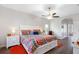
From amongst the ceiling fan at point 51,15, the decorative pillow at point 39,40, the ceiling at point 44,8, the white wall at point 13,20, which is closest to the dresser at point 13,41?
the white wall at point 13,20

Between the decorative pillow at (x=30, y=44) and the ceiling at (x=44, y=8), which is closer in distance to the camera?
the ceiling at (x=44, y=8)

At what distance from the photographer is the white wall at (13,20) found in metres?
1.30

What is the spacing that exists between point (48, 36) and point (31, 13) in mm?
479

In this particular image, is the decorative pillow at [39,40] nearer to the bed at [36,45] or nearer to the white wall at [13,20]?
the bed at [36,45]

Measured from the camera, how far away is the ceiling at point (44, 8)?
1.29 metres

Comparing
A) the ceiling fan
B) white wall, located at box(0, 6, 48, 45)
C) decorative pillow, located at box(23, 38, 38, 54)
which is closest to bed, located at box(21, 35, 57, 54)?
decorative pillow, located at box(23, 38, 38, 54)

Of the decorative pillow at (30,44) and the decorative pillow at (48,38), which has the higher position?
the decorative pillow at (48,38)

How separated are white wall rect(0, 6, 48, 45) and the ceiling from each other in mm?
69

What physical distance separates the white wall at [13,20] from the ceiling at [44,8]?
7 cm

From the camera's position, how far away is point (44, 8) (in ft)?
4.35

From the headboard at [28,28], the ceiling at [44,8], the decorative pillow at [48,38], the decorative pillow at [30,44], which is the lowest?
the decorative pillow at [30,44]

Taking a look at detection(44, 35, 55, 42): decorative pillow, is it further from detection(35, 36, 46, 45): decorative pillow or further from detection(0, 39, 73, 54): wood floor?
detection(0, 39, 73, 54): wood floor

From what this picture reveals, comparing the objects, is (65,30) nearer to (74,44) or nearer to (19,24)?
(74,44)
